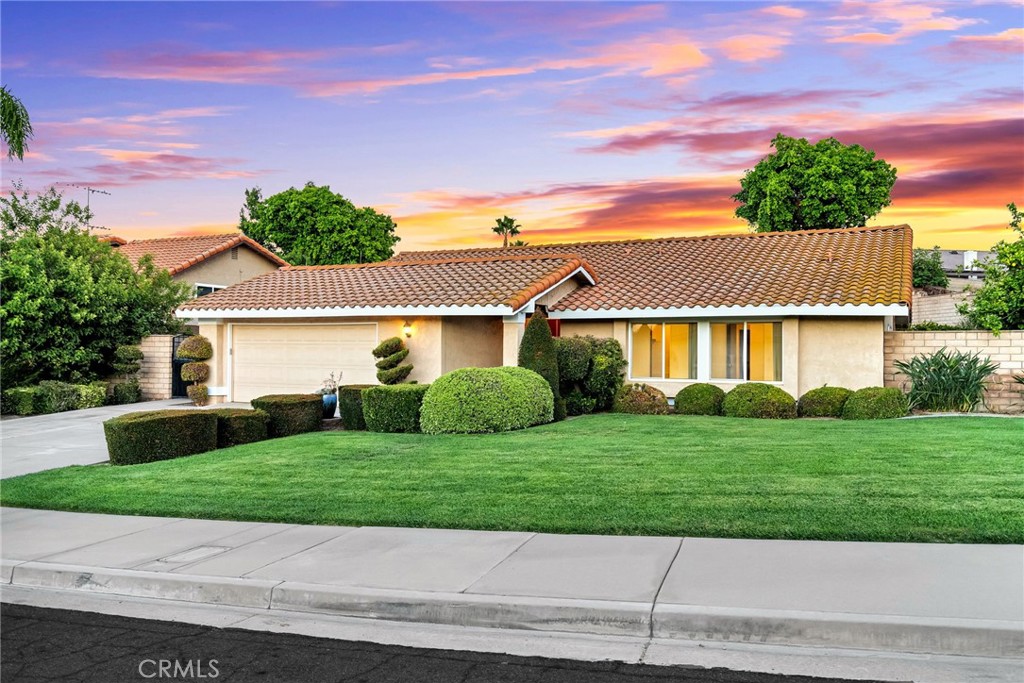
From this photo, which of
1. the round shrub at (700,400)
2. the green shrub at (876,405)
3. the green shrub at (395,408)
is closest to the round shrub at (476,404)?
the green shrub at (395,408)

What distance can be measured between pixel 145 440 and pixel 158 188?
1485 centimetres

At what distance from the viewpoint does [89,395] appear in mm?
25141

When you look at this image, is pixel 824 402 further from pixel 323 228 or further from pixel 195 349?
pixel 323 228

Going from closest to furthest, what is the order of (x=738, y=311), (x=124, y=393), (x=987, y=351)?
(x=987, y=351) → (x=738, y=311) → (x=124, y=393)

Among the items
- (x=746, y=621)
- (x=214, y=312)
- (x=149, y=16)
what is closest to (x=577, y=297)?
(x=214, y=312)

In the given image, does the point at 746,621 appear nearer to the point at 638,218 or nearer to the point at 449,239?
the point at 638,218

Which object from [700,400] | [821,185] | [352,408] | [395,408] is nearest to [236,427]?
[352,408]

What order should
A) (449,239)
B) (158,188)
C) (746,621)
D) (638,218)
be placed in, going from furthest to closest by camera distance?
(449,239) → (638,218) → (158,188) → (746,621)

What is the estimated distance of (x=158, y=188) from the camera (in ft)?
88.6

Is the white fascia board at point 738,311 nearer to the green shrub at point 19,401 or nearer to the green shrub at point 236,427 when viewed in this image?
the green shrub at point 236,427

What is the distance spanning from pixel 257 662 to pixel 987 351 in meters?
19.6

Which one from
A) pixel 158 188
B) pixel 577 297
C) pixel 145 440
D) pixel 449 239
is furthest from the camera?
pixel 449 239

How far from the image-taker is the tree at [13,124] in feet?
53.1

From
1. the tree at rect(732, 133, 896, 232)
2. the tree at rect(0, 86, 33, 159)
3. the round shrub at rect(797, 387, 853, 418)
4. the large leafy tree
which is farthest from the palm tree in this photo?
the tree at rect(0, 86, 33, 159)
